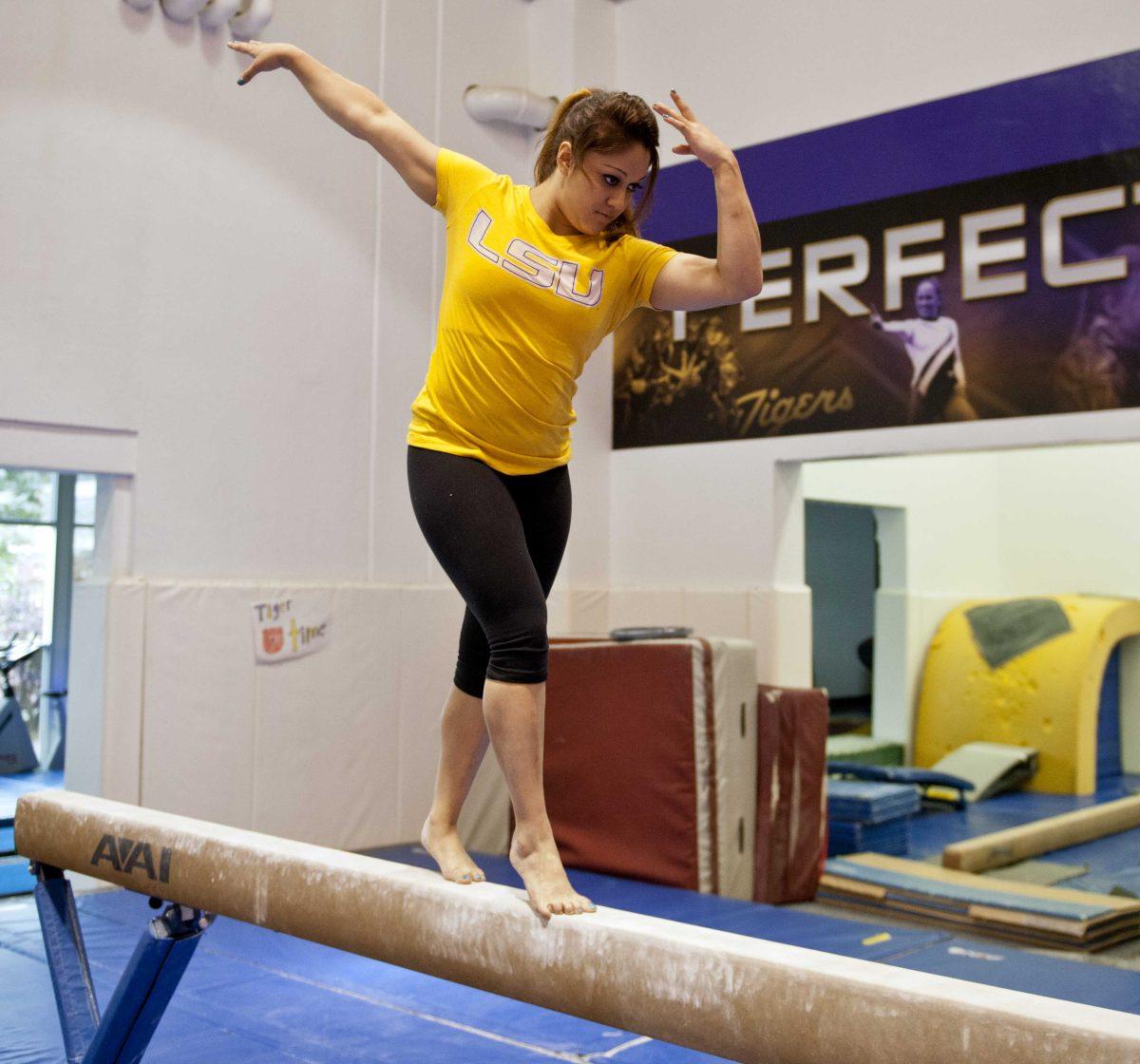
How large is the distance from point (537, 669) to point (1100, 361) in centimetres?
380

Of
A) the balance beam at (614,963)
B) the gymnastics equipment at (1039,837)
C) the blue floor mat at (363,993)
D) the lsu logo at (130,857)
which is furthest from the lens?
the gymnastics equipment at (1039,837)

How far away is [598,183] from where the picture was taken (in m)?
1.95

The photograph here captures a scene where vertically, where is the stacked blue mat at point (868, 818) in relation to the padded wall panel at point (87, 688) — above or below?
below

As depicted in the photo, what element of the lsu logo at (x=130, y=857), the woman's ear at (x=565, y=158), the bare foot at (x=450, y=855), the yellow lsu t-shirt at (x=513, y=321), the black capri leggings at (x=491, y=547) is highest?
the woman's ear at (x=565, y=158)

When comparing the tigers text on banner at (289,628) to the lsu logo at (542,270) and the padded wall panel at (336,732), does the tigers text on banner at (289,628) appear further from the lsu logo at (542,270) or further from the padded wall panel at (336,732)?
the lsu logo at (542,270)

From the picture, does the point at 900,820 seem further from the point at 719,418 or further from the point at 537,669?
the point at 537,669

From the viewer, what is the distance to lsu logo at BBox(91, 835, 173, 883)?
237 cm

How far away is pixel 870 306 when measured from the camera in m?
5.59

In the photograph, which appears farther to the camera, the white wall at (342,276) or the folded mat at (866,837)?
the folded mat at (866,837)

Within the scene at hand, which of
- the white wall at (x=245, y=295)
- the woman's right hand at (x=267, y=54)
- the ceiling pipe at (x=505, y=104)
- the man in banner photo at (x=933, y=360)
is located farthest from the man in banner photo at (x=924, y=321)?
the woman's right hand at (x=267, y=54)

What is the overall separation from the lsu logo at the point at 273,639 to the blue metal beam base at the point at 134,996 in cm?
279

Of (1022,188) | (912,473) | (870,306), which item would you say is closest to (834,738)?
(912,473)

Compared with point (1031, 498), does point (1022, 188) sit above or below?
above

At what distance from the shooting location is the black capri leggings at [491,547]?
6.25 ft
